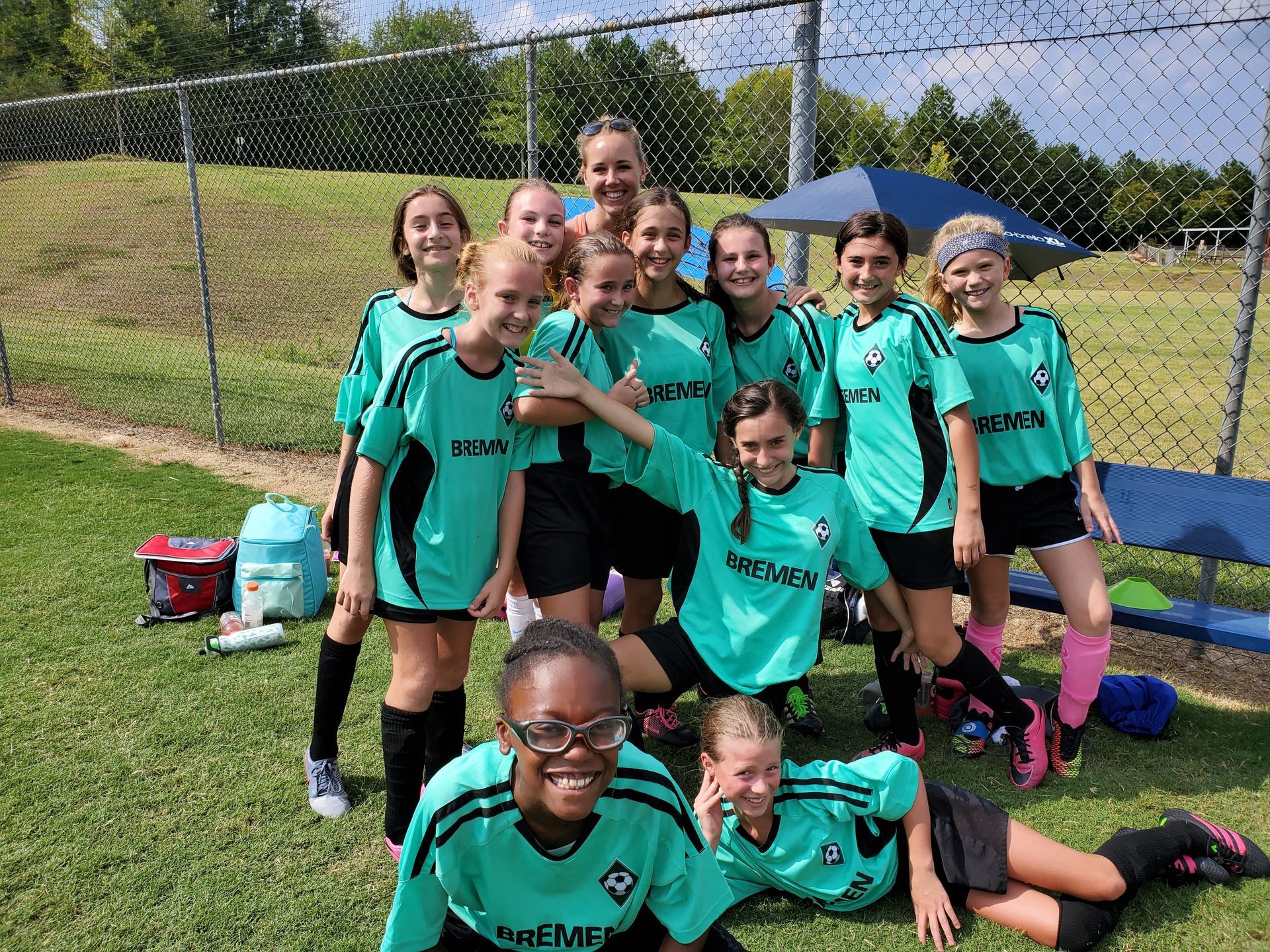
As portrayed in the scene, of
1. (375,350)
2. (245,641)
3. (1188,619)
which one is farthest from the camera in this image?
(245,641)

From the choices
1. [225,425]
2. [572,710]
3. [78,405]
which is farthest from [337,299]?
[572,710]

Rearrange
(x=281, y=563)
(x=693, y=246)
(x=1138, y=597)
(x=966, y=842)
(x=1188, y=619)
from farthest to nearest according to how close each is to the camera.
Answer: (x=693, y=246), (x=281, y=563), (x=1138, y=597), (x=1188, y=619), (x=966, y=842)

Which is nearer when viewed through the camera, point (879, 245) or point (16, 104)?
point (879, 245)

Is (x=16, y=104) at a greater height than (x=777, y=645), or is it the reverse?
(x=16, y=104)

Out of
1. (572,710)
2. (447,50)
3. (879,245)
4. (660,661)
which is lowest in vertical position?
(660,661)

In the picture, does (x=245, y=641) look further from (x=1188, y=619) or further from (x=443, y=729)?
(x=1188, y=619)

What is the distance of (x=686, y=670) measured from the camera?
2.86 meters

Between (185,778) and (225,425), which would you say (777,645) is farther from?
(225,425)

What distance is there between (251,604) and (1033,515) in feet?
10.8

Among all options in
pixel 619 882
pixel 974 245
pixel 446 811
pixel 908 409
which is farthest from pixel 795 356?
pixel 446 811

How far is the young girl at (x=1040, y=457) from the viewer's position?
3.16 metres

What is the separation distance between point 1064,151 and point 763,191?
1.78 m

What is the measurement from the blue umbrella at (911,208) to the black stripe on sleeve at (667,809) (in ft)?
7.88

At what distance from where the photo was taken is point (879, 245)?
9.72 feet
